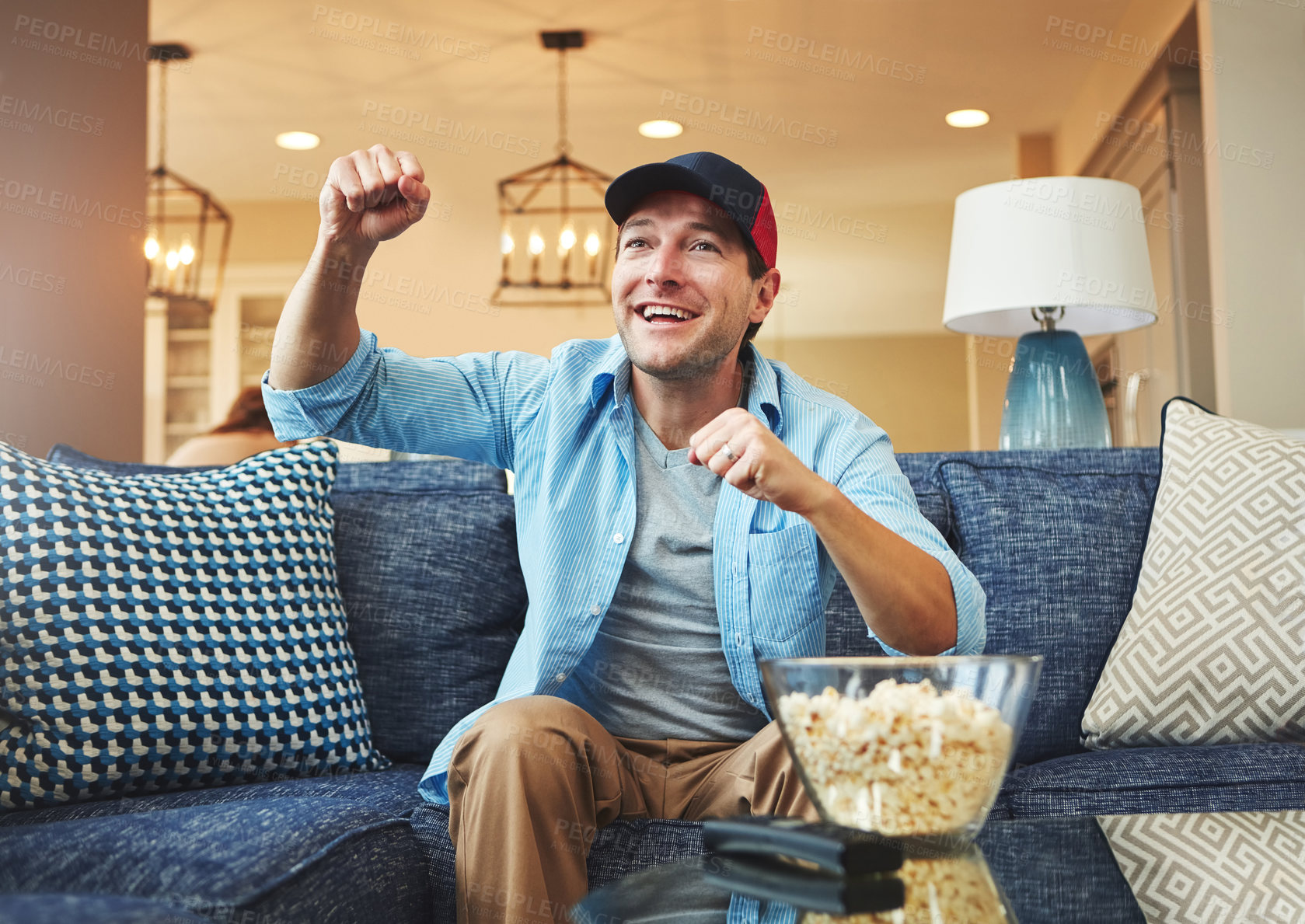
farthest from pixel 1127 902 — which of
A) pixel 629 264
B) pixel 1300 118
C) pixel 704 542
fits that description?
pixel 1300 118

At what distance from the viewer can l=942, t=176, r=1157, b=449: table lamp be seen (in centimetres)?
199

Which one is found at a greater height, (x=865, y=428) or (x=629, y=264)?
(x=629, y=264)

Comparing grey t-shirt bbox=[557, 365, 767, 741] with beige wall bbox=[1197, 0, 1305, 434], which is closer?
grey t-shirt bbox=[557, 365, 767, 741]

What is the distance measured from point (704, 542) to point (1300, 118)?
2.42m

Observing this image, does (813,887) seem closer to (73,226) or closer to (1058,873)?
(1058,873)

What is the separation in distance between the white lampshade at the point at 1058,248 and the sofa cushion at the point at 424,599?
105 centimetres

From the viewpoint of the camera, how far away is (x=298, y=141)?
5184mm

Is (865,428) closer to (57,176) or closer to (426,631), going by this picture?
(426,631)

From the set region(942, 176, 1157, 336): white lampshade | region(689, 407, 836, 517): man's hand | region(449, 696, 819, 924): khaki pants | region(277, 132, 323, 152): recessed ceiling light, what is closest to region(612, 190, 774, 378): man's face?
region(689, 407, 836, 517): man's hand

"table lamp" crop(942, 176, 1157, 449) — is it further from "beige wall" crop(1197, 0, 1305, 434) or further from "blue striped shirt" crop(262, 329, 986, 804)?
"beige wall" crop(1197, 0, 1305, 434)

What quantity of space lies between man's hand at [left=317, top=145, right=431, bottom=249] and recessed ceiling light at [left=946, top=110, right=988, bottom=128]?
403 cm

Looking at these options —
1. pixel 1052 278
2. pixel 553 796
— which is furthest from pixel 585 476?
pixel 1052 278

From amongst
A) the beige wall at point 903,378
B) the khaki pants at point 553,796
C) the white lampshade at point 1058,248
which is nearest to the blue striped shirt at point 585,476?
the khaki pants at point 553,796

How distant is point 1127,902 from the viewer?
759mm
